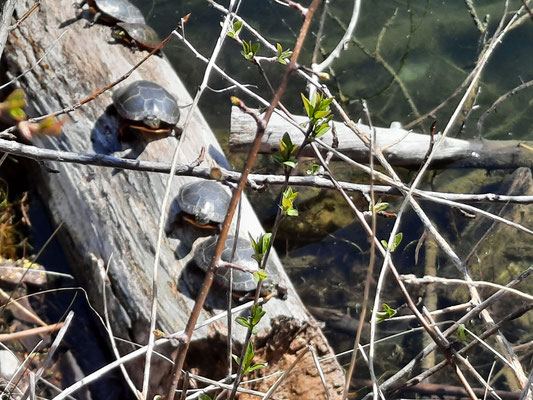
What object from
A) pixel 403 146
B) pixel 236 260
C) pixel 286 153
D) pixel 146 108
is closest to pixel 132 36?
pixel 146 108

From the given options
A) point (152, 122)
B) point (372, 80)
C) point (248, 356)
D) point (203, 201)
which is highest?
point (152, 122)

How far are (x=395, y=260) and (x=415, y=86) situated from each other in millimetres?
2006

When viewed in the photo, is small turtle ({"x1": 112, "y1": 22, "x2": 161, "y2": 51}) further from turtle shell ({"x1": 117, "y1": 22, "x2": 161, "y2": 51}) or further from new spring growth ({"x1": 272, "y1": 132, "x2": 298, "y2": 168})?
new spring growth ({"x1": 272, "y1": 132, "x2": 298, "y2": 168})

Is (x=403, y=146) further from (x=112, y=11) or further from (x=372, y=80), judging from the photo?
(x=112, y=11)

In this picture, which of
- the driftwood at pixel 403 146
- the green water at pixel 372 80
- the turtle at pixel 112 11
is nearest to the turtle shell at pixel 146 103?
the driftwood at pixel 403 146

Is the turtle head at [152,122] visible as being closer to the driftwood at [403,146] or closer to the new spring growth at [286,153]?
the driftwood at [403,146]

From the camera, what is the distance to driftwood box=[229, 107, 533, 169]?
14.5 feet

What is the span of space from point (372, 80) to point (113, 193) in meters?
3.25

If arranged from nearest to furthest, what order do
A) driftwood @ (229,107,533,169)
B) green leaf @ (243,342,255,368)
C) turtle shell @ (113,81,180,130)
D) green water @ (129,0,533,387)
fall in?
green leaf @ (243,342,255,368) → turtle shell @ (113,81,180,130) → driftwood @ (229,107,533,169) → green water @ (129,0,533,387)

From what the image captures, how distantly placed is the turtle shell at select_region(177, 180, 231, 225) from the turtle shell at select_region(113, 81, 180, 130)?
0.53 m

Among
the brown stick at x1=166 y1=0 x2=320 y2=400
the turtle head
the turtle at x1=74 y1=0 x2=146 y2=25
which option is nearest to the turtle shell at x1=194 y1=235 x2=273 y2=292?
the turtle head

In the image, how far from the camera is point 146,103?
13.2ft

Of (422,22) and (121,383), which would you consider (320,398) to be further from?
(422,22)

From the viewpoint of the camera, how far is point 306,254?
4848 millimetres
